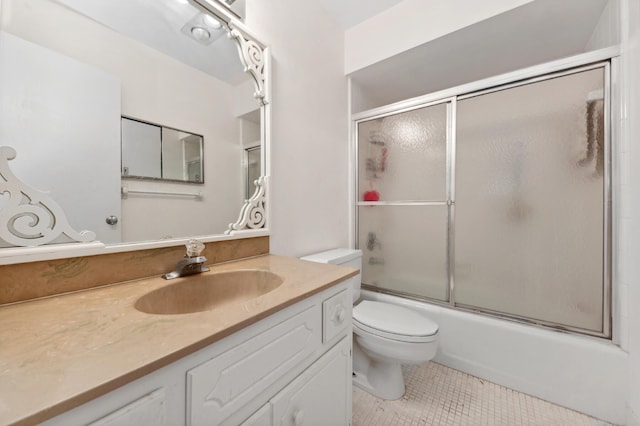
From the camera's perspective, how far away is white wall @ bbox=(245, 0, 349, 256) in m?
1.37

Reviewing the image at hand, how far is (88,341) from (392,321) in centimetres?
124

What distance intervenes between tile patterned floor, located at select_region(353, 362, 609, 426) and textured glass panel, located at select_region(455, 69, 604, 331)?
425 millimetres

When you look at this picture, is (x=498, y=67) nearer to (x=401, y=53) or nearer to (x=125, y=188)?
(x=401, y=53)

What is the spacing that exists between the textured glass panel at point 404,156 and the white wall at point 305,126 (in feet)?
0.62

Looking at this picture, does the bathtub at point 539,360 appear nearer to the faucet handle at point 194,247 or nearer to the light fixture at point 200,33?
the faucet handle at point 194,247

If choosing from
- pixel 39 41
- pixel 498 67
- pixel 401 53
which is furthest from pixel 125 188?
pixel 498 67

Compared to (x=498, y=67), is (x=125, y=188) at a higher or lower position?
lower

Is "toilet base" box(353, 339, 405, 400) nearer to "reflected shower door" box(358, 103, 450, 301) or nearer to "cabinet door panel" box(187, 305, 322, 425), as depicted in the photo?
"reflected shower door" box(358, 103, 450, 301)

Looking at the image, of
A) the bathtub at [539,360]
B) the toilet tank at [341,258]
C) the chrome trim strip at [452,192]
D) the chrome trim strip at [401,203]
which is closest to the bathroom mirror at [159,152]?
the toilet tank at [341,258]

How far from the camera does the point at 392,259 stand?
6.15 ft

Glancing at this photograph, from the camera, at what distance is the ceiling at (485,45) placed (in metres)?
1.40

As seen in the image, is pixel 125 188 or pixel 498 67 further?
pixel 498 67

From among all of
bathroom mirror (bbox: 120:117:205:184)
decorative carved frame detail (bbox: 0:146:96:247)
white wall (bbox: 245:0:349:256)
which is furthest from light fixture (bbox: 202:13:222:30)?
decorative carved frame detail (bbox: 0:146:96:247)

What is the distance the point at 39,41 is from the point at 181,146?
0.42 meters
